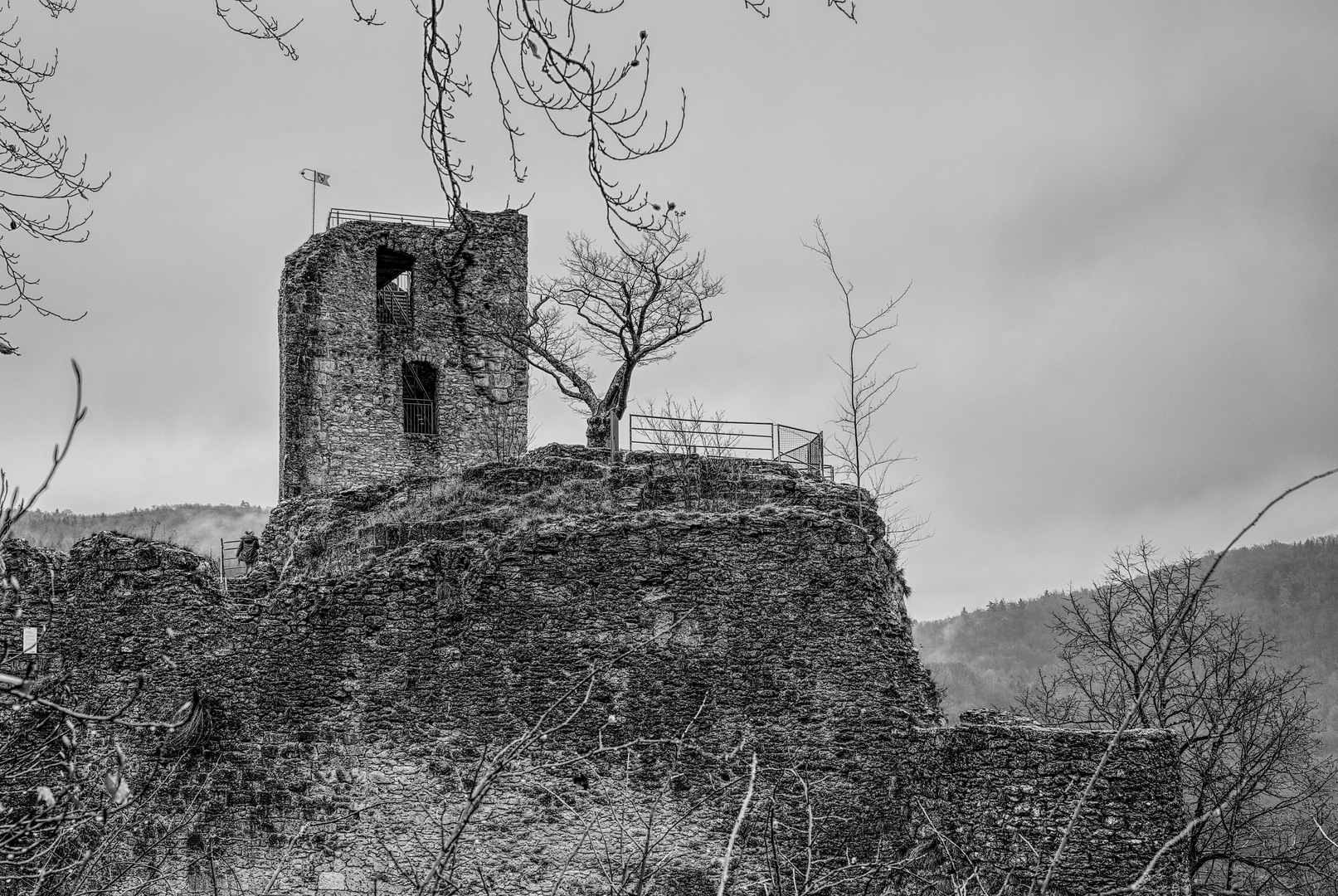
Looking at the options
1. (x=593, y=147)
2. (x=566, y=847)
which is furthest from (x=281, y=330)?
(x=593, y=147)

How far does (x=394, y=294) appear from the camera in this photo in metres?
18.6

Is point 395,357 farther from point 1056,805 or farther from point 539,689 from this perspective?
point 1056,805

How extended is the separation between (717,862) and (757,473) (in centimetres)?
431

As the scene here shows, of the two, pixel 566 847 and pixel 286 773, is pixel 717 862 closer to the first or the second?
pixel 566 847

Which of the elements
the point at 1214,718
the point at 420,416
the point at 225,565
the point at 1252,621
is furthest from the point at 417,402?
the point at 1252,621

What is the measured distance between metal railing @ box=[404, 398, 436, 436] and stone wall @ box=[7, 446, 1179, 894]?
25.4ft

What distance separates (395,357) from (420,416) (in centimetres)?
96

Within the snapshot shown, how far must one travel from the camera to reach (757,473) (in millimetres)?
12328

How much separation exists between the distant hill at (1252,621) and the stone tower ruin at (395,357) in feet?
97.0

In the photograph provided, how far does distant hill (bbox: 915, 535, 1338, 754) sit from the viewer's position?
4878 centimetres

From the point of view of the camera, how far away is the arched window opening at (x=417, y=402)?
709 inches

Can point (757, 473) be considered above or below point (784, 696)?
above

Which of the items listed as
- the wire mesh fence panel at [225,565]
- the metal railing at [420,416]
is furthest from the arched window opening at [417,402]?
the wire mesh fence panel at [225,565]

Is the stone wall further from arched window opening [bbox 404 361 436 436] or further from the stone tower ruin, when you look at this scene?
arched window opening [bbox 404 361 436 436]
